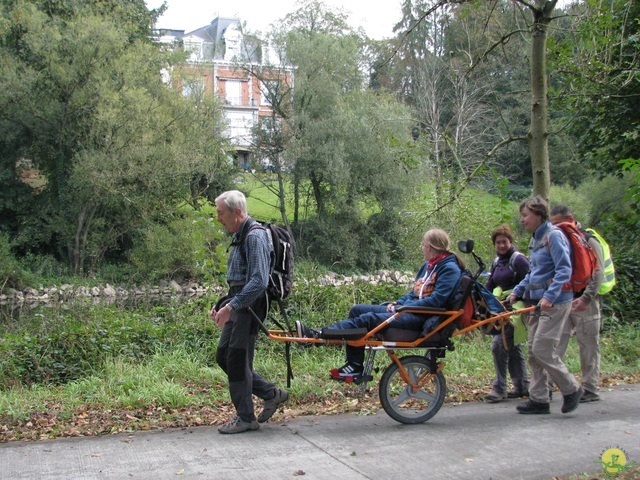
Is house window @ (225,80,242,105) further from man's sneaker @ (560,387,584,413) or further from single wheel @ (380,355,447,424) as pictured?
man's sneaker @ (560,387,584,413)

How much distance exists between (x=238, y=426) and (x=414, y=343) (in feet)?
5.26

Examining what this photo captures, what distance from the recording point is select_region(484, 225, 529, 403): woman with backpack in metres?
6.84

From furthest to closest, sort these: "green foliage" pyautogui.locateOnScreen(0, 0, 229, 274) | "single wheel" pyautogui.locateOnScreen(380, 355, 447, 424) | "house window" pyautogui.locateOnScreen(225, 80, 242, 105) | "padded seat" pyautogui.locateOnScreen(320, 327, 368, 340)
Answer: "house window" pyautogui.locateOnScreen(225, 80, 242, 105) → "green foliage" pyautogui.locateOnScreen(0, 0, 229, 274) → "single wheel" pyautogui.locateOnScreen(380, 355, 447, 424) → "padded seat" pyautogui.locateOnScreen(320, 327, 368, 340)

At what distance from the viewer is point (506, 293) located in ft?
22.8

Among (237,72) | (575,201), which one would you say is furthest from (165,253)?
(575,201)

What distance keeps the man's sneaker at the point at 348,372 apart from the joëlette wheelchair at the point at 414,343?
0.03m

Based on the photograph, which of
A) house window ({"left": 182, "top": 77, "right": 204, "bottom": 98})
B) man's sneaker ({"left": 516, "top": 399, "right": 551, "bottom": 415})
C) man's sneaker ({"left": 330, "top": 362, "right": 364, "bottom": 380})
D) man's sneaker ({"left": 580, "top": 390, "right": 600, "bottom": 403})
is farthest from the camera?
house window ({"left": 182, "top": 77, "right": 204, "bottom": 98})

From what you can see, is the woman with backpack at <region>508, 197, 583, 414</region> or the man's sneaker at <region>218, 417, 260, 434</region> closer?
the man's sneaker at <region>218, 417, 260, 434</region>

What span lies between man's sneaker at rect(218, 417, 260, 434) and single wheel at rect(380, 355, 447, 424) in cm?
110

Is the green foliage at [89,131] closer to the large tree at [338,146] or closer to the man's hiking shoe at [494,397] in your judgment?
the large tree at [338,146]

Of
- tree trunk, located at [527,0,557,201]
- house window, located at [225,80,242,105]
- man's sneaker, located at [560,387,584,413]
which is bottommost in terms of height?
man's sneaker, located at [560,387,584,413]

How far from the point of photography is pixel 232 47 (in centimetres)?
3672

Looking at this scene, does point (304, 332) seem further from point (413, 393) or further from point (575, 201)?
point (575, 201)

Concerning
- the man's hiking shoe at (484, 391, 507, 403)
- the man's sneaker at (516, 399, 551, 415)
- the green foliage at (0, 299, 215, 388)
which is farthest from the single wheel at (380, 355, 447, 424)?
the green foliage at (0, 299, 215, 388)
